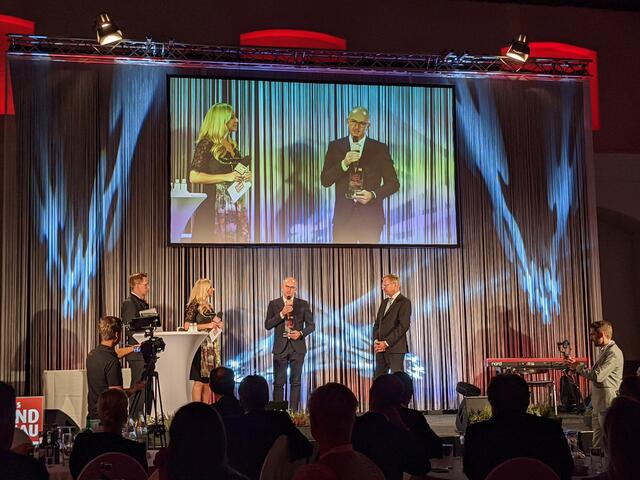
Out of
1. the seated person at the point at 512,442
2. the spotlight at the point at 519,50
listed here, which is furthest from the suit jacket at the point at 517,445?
the spotlight at the point at 519,50

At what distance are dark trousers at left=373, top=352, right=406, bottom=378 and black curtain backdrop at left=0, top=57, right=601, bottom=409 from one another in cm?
117

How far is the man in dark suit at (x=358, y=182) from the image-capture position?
396 inches

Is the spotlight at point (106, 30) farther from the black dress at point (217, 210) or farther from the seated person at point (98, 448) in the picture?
the seated person at point (98, 448)

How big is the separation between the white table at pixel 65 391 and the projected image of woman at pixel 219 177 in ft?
6.90

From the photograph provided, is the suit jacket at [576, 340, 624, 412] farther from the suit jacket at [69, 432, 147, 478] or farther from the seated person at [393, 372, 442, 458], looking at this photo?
the suit jacket at [69, 432, 147, 478]

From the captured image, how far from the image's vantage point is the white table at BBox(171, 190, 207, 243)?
31.9ft

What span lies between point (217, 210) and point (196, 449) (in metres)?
7.64

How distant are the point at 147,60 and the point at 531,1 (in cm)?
558

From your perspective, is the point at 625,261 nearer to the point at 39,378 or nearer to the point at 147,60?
the point at 147,60

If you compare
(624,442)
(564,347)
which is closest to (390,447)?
(624,442)

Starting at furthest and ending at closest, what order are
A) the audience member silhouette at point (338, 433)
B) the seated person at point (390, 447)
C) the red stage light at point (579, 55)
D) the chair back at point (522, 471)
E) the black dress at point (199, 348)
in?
the red stage light at point (579, 55) < the black dress at point (199, 348) < the seated person at point (390, 447) < the chair back at point (522, 471) < the audience member silhouette at point (338, 433)

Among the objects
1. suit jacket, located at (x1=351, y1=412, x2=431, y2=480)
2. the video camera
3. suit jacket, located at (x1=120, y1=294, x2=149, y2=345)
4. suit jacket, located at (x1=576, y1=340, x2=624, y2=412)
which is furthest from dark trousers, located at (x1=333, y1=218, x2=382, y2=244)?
suit jacket, located at (x1=351, y1=412, x2=431, y2=480)

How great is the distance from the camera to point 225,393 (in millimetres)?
4238

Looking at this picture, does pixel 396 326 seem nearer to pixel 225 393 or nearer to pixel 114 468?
pixel 225 393
